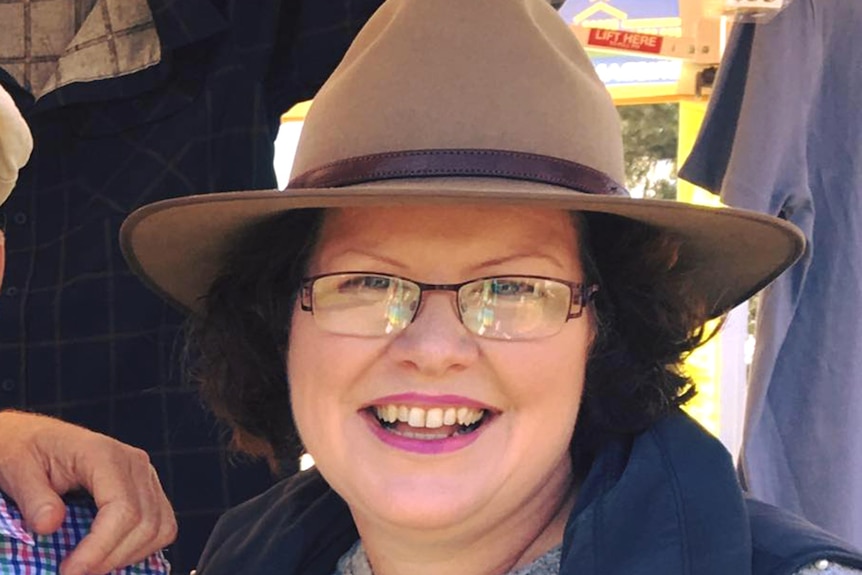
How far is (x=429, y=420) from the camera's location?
1.24 m

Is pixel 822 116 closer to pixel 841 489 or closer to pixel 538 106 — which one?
pixel 841 489

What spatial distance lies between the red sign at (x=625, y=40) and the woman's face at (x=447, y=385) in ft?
3.40

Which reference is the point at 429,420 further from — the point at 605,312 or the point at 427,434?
the point at 605,312

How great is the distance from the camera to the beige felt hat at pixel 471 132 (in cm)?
123

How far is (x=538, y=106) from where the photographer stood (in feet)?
4.12

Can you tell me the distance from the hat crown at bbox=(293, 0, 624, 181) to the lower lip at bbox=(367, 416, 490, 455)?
1.08 ft

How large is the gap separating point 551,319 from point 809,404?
3.00ft

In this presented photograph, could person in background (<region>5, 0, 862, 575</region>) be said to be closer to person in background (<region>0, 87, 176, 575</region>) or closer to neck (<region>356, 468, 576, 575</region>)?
neck (<region>356, 468, 576, 575</region>)

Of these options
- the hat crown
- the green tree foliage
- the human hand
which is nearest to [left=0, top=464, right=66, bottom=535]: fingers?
the human hand

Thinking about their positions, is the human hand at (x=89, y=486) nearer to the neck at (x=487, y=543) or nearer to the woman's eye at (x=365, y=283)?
the neck at (x=487, y=543)

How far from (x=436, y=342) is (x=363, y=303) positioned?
112 mm

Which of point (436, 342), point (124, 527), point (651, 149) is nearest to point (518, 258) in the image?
point (436, 342)

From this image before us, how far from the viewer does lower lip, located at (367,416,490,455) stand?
1.24m

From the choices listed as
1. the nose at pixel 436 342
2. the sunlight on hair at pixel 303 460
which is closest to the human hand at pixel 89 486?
the sunlight on hair at pixel 303 460
